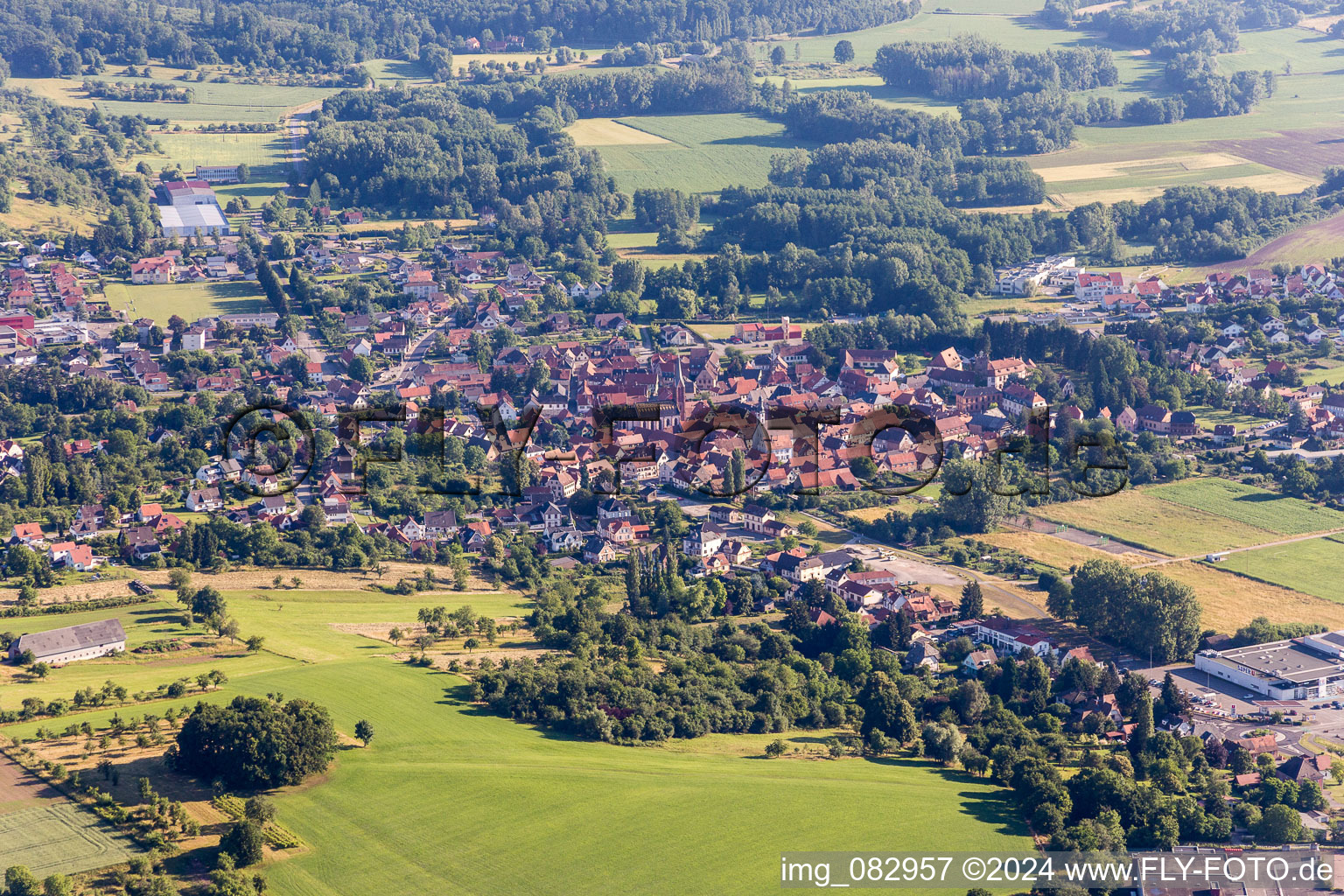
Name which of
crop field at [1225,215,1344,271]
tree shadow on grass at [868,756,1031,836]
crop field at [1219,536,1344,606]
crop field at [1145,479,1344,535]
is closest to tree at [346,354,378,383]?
crop field at [1145,479,1344,535]

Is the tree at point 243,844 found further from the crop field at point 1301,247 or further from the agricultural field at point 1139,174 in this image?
the agricultural field at point 1139,174

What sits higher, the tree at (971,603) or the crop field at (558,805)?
the tree at (971,603)

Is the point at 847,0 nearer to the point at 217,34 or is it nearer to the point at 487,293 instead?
the point at 217,34

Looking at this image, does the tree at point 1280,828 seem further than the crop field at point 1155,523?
No

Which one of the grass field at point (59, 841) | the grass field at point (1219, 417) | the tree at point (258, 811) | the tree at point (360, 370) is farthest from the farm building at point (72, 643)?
the grass field at point (1219, 417)

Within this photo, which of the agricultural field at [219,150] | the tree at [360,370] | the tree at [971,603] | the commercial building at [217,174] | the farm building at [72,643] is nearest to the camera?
the farm building at [72,643]

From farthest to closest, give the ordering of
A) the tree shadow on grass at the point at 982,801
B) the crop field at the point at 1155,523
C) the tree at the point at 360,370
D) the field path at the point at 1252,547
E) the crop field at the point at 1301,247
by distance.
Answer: the crop field at the point at 1301,247
the tree at the point at 360,370
the crop field at the point at 1155,523
the field path at the point at 1252,547
the tree shadow on grass at the point at 982,801
